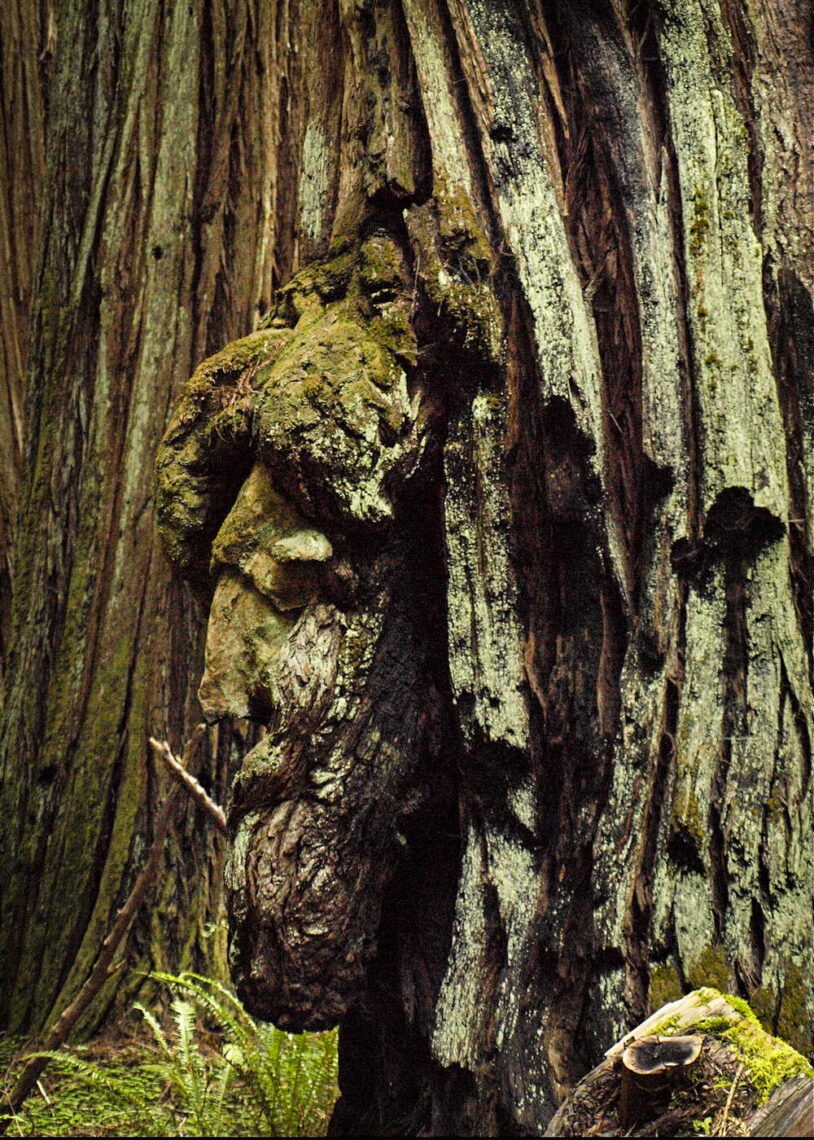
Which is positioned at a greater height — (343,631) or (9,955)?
(343,631)

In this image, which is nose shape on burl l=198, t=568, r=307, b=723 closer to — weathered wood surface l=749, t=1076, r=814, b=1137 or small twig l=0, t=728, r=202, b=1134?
small twig l=0, t=728, r=202, b=1134

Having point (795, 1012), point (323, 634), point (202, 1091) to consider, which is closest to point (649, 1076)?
point (795, 1012)

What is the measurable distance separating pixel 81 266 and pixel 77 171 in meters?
0.38

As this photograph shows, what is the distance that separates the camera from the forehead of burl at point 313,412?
71.9 inches

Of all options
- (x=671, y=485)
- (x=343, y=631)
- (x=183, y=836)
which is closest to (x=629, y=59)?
(x=671, y=485)

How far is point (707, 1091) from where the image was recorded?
134 centimetres

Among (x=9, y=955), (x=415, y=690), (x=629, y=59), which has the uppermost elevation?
(x=629, y=59)

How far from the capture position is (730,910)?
1.60 m

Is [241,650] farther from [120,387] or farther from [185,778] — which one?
[120,387]

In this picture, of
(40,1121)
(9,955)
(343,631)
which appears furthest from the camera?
(9,955)

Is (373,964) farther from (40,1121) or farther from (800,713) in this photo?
(40,1121)

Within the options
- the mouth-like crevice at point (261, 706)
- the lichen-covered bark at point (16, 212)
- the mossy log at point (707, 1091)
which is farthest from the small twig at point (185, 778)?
the lichen-covered bark at point (16, 212)

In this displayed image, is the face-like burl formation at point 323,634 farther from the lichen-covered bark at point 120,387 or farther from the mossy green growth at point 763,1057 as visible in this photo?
the lichen-covered bark at point 120,387

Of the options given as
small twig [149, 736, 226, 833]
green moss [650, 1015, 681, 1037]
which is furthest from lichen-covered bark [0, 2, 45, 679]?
green moss [650, 1015, 681, 1037]
